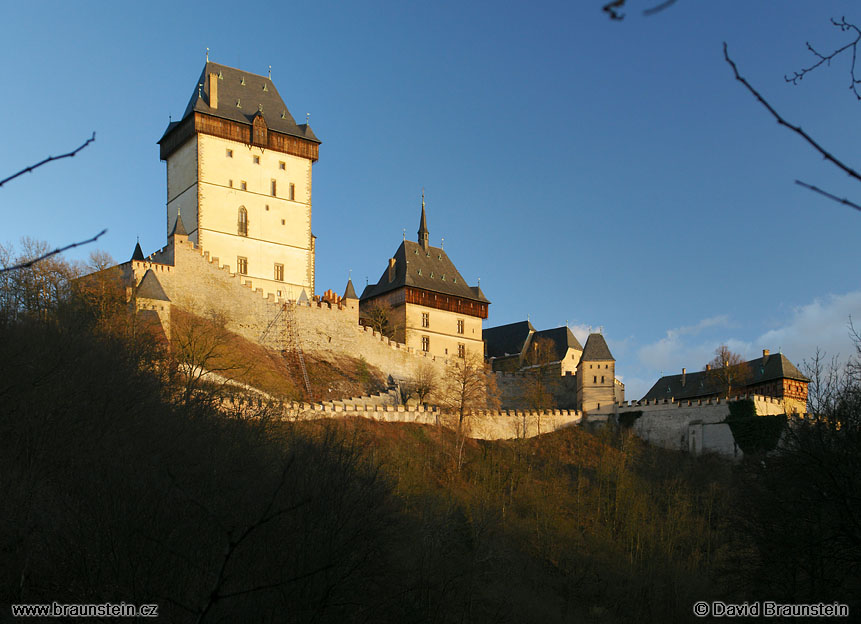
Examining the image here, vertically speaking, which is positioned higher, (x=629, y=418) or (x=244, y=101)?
(x=244, y=101)

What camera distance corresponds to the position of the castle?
46.7m

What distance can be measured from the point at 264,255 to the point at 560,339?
86.7 ft

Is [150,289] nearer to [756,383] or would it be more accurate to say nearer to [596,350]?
[596,350]

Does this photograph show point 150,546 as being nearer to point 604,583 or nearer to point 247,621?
point 247,621

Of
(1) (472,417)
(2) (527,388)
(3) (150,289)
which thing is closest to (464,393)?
(1) (472,417)

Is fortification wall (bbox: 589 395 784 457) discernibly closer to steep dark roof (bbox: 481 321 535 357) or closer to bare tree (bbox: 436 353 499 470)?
bare tree (bbox: 436 353 499 470)

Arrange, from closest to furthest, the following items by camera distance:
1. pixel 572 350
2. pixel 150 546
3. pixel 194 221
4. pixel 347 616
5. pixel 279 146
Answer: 1. pixel 150 546
2. pixel 347 616
3. pixel 194 221
4. pixel 279 146
5. pixel 572 350

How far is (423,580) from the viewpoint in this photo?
2192cm

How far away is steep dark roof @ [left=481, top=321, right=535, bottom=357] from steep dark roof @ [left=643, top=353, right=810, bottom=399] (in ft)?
38.2

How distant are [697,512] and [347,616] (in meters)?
29.2

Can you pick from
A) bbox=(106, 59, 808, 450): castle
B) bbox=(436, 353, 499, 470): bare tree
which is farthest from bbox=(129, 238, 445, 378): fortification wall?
bbox=(436, 353, 499, 470): bare tree

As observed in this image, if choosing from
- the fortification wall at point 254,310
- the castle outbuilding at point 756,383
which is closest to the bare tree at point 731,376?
the castle outbuilding at point 756,383

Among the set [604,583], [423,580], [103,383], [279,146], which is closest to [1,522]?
[103,383]

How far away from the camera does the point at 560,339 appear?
68188 millimetres
